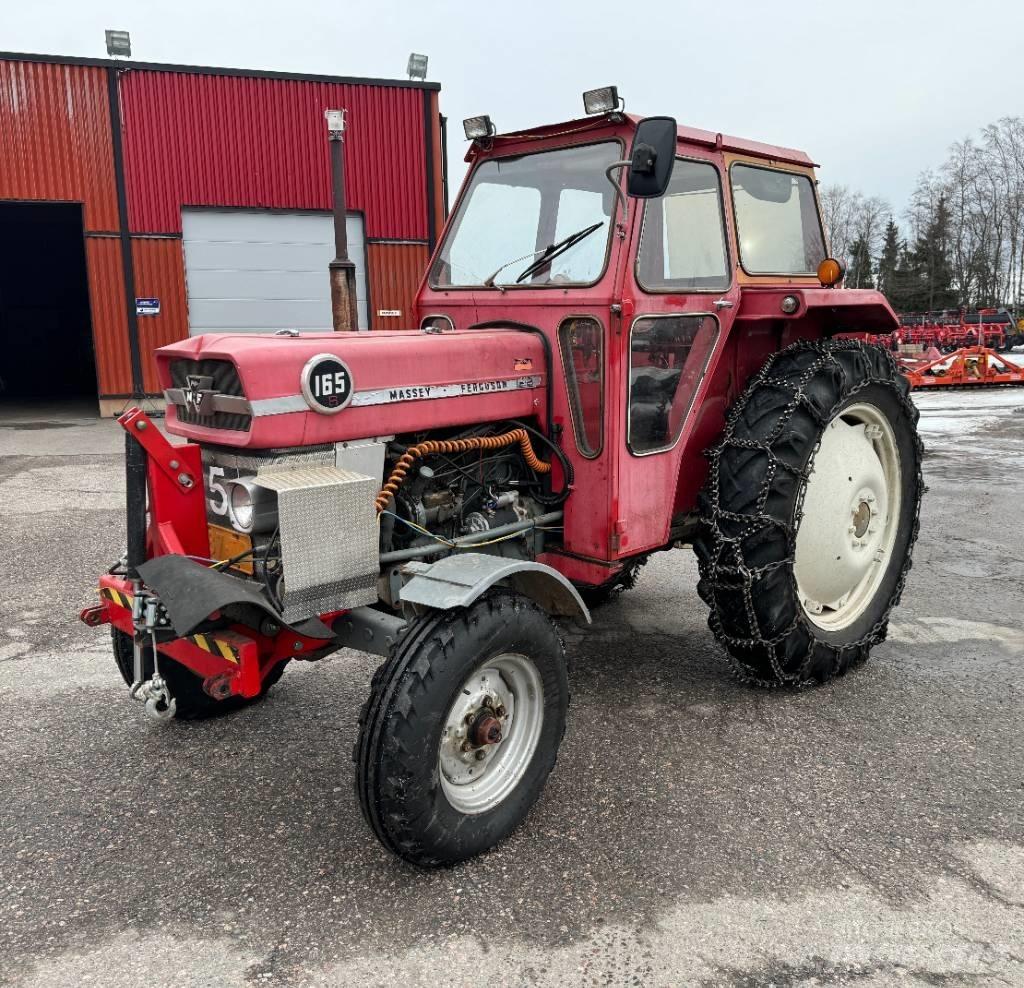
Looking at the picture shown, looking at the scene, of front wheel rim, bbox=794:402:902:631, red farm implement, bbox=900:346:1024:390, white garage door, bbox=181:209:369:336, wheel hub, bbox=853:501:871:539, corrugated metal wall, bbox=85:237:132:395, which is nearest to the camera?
front wheel rim, bbox=794:402:902:631

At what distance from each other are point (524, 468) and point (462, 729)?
1.12 meters

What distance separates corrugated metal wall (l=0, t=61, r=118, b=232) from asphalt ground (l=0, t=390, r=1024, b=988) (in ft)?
38.0

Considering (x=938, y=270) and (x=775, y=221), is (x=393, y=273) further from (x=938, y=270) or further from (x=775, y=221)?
(x=938, y=270)

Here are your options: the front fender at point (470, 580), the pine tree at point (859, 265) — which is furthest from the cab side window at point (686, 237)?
the pine tree at point (859, 265)

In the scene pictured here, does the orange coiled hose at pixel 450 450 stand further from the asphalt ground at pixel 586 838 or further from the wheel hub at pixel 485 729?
the asphalt ground at pixel 586 838

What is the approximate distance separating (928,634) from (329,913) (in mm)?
3443

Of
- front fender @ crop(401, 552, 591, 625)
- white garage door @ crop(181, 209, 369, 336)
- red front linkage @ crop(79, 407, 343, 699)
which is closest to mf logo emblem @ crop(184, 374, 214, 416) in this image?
red front linkage @ crop(79, 407, 343, 699)

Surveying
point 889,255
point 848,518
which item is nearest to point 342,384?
point 848,518

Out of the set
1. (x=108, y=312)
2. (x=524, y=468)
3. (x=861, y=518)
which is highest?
(x=108, y=312)

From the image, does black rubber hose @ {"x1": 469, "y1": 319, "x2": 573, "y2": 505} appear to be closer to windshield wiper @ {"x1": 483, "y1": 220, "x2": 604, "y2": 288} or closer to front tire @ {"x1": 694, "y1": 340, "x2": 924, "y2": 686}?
windshield wiper @ {"x1": 483, "y1": 220, "x2": 604, "y2": 288}

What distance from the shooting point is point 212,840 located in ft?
9.58

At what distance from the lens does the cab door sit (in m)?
3.37

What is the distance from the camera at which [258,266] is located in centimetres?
1477

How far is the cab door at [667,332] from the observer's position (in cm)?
337
